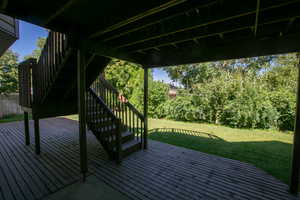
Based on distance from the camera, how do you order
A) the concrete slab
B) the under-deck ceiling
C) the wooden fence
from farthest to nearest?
the wooden fence → the concrete slab → the under-deck ceiling

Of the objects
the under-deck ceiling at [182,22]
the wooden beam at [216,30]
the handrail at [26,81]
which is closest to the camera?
the under-deck ceiling at [182,22]

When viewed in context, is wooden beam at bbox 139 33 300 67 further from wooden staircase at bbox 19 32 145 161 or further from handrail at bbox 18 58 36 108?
handrail at bbox 18 58 36 108

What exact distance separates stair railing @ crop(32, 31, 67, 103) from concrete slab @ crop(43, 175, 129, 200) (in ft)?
6.86

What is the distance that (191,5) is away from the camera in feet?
4.96

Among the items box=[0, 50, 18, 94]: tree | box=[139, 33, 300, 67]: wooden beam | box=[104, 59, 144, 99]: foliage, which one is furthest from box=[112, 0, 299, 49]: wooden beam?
box=[0, 50, 18, 94]: tree

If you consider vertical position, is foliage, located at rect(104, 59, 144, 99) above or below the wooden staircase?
above

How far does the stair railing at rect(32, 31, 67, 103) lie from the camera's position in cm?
263

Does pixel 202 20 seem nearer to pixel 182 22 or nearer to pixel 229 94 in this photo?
pixel 182 22

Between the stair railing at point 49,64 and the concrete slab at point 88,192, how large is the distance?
82.3 inches

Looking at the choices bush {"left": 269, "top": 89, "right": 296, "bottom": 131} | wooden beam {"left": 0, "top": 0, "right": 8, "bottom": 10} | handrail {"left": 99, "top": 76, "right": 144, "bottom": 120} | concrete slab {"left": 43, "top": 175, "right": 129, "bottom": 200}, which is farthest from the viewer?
bush {"left": 269, "top": 89, "right": 296, "bottom": 131}

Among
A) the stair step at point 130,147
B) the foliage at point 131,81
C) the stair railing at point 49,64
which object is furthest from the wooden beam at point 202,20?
the foliage at point 131,81

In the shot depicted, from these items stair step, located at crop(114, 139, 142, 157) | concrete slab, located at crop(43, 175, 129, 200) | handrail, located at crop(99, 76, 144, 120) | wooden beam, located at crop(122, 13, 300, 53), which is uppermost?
wooden beam, located at crop(122, 13, 300, 53)

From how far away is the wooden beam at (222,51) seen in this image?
6.88 ft

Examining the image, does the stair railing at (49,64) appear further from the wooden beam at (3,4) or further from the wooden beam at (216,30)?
the wooden beam at (216,30)
